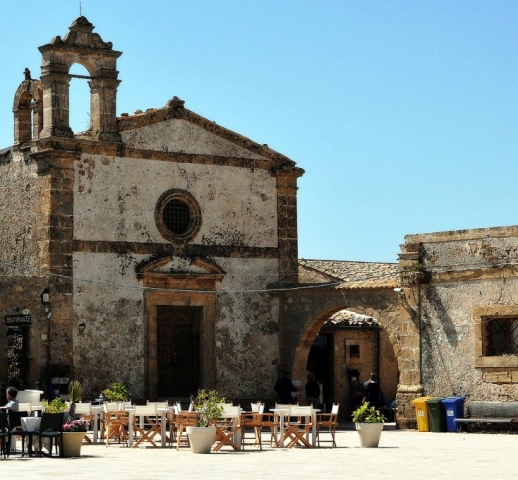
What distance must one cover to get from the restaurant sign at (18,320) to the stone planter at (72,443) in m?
7.71

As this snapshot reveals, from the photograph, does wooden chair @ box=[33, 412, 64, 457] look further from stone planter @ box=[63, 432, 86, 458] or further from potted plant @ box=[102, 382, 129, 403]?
potted plant @ box=[102, 382, 129, 403]

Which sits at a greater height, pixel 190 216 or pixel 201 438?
pixel 190 216

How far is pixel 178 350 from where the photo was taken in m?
29.7

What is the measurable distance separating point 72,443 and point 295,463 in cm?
340

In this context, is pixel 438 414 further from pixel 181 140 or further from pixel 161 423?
pixel 181 140

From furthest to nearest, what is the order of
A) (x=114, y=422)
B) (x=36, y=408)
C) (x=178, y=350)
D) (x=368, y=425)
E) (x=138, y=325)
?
1. (x=178, y=350)
2. (x=138, y=325)
3. (x=114, y=422)
4. (x=36, y=408)
5. (x=368, y=425)

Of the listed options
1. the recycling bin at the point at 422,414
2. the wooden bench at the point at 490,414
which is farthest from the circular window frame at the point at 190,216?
the wooden bench at the point at 490,414

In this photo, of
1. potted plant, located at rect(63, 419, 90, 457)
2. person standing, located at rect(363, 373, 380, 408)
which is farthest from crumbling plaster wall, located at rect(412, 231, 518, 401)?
potted plant, located at rect(63, 419, 90, 457)

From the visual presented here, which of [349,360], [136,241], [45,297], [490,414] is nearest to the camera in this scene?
[490,414]

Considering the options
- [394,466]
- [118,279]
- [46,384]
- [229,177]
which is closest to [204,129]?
[229,177]

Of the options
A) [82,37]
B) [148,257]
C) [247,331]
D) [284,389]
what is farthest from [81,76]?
[284,389]

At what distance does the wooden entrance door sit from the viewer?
96.3 ft

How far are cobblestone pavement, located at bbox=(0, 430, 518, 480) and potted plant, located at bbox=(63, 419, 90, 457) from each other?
21 centimetres

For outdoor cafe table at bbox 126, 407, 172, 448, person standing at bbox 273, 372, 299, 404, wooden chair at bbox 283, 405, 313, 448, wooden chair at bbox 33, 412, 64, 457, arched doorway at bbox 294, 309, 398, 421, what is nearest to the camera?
wooden chair at bbox 33, 412, 64, 457
